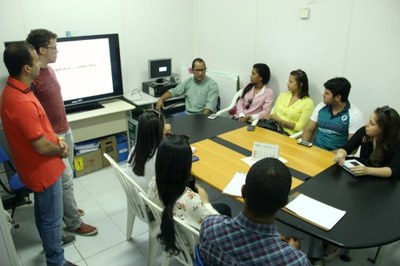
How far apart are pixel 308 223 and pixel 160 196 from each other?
A: 0.77 metres

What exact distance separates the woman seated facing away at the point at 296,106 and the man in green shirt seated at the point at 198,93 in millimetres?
868

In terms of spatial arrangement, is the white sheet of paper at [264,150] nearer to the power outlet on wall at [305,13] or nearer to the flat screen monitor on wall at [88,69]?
the power outlet on wall at [305,13]

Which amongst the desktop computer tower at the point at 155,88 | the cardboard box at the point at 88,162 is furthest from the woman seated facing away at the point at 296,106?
the cardboard box at the point at 88,162

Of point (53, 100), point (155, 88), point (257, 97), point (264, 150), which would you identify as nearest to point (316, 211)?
point (264, 150)

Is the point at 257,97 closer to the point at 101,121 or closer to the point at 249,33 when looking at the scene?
the point at 249,33

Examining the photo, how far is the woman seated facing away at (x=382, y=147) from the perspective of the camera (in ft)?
6.59

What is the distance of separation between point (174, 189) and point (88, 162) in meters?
2.34

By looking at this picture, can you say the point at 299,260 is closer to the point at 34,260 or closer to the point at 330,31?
the point at 34,260

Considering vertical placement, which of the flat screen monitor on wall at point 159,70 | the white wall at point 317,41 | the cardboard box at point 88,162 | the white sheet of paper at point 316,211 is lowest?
the cardboard box at point 88,162

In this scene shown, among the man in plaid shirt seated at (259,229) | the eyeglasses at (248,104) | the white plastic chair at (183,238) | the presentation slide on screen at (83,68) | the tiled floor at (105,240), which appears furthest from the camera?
the eyeglasses at (248,104)

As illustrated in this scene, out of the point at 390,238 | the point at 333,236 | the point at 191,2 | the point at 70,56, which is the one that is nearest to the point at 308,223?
the point at 333,236

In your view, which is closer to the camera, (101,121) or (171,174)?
(171,174)

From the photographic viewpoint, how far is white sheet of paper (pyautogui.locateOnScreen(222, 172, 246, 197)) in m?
1.89

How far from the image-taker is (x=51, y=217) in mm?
2066
